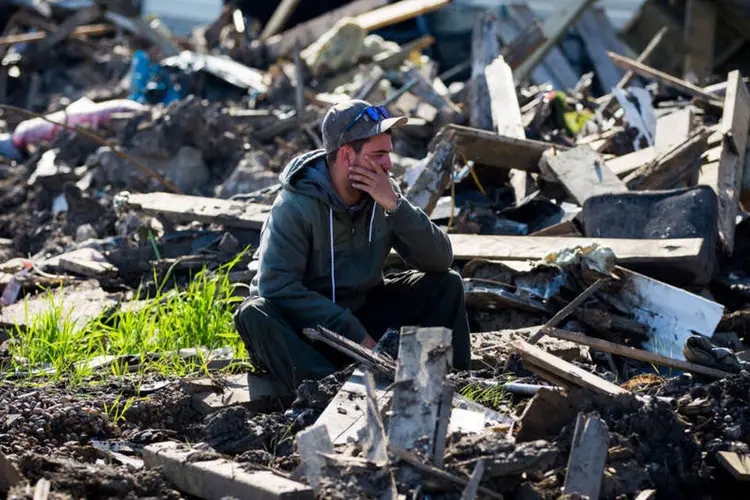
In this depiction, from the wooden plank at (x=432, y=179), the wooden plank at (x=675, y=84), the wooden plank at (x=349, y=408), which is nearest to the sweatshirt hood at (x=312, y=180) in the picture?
the wooden plank at (x=349, y=408)

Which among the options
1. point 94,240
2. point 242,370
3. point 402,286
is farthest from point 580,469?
point 94,240

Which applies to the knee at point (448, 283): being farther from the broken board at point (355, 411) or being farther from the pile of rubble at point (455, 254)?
the broken board at point (355, 411)

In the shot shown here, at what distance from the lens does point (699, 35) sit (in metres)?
12.7

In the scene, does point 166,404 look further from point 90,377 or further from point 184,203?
point 184,203

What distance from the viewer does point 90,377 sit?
528 centimetres

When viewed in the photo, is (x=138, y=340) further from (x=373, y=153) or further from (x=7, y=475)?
(x=7, y=475)

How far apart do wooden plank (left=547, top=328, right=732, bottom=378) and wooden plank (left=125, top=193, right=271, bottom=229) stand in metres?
2.71

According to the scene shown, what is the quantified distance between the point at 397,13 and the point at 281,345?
970 cm

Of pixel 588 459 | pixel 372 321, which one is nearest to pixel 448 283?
pixel 372 321

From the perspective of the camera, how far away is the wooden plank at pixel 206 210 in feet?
23.7

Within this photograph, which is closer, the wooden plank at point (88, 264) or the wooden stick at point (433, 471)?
the wooden stick at point (433, 471)

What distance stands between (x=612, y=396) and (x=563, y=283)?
201 centimetres

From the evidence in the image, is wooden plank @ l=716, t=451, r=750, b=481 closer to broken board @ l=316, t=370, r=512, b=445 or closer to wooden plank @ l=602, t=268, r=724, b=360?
broken board @ l=316, t=370, r=512, b=445

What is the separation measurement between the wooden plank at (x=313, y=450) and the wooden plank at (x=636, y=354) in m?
1.83
